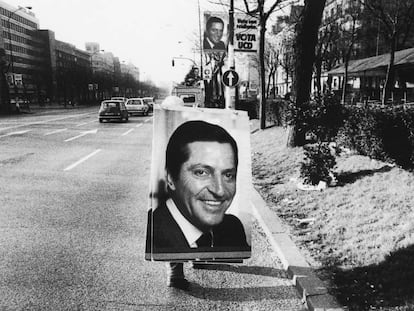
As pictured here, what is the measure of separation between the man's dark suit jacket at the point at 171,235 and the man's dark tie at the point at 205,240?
30 mm

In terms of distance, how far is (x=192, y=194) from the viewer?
11.2ft

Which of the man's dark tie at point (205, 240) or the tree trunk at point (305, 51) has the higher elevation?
the tree trunk at point (305, 51)

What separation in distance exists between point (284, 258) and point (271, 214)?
165cm

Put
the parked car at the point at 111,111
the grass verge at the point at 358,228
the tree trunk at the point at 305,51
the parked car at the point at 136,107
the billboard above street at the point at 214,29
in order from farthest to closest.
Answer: the parked car at the point at 136,107
the parked car at the point at 111,111
the billboard above street at the point at 214,29
the tree trunk at the point at 305,51
the grass verge at the point at 358,228

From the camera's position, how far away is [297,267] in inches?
163

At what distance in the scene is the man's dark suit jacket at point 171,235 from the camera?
346cm

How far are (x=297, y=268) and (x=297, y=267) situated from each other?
24mm

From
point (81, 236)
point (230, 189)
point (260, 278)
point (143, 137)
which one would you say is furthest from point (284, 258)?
point (143, 137)

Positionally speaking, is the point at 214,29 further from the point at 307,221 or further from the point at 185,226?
the point at 185,226

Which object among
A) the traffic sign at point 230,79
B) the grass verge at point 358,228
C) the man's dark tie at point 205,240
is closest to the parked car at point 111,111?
the traffic sign at point 230,79

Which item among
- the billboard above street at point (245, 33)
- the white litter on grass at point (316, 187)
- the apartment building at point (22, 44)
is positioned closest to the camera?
the white litter on grass at point (316, 187)

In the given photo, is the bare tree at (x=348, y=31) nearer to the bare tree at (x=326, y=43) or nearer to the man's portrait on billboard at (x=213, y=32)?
the bare tree at (x=326, y=43)

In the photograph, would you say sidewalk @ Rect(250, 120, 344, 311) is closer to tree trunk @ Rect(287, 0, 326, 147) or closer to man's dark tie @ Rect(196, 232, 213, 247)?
man's dark tie @ Rect(196, 232, 213, 247)

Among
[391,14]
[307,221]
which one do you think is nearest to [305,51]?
[307,221]
